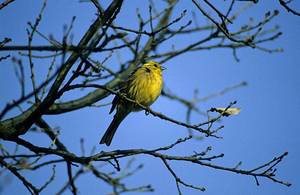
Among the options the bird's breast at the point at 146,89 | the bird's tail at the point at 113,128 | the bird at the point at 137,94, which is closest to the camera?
the bird's tail at the point at 113,128

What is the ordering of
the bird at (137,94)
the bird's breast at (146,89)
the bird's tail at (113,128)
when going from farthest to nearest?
the bird's breast at (146,89) → the bird at (137,94) → the bird's tail at (113,128)

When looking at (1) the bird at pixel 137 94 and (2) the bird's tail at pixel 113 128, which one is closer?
(2) the bird's tail at pixel 113 128

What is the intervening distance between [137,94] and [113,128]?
0.81 meters

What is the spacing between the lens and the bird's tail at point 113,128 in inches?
279

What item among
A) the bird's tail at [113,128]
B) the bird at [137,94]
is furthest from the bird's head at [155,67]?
the bird's tail at [113,128]

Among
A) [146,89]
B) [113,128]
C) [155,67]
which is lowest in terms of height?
[113,128]

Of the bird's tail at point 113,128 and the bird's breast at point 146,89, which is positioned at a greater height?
the bird's breast at point 146,89

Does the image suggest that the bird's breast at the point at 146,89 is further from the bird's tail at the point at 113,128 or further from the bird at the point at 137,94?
the bird's tail at the point at 113,128

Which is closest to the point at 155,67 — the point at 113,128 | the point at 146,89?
the point at 146,89

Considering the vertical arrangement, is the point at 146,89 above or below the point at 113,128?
above

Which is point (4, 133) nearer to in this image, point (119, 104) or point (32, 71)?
point (32, 71)

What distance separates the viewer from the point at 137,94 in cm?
768

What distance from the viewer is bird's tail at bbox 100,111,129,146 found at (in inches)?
279

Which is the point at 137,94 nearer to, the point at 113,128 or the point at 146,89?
the point at 146,89
